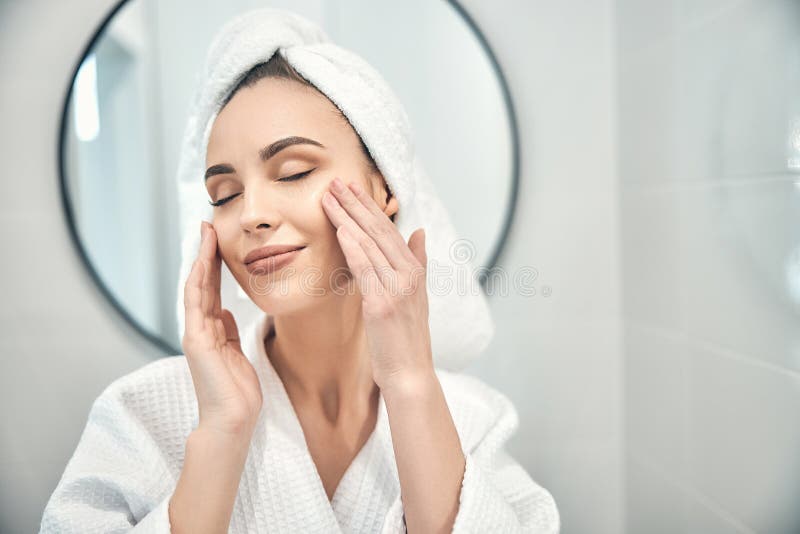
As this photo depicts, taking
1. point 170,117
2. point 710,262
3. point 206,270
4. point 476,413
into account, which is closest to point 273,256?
point 206,270

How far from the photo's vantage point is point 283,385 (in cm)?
76

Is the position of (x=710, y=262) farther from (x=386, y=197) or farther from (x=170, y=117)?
(x=170, y=117)

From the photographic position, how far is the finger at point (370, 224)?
0.63 metres

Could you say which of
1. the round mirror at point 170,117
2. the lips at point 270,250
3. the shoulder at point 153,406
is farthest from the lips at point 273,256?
the round mirror at point 170,117

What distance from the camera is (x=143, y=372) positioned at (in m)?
0.74

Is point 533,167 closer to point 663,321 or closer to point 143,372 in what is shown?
point 663,321

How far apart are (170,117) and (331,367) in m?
0.52

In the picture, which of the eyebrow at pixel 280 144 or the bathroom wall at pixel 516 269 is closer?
the eyebrow at pixel 280 144

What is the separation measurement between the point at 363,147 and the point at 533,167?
1.46ft

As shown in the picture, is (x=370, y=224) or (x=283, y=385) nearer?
(x=370, y=224)

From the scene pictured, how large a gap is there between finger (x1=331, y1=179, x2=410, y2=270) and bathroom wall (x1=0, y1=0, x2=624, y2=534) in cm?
44

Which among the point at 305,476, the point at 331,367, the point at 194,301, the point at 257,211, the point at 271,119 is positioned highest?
the point at 271,119

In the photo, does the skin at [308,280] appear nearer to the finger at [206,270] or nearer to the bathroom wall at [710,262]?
the finger at [206,270]

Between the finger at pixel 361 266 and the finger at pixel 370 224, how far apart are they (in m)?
0.02
